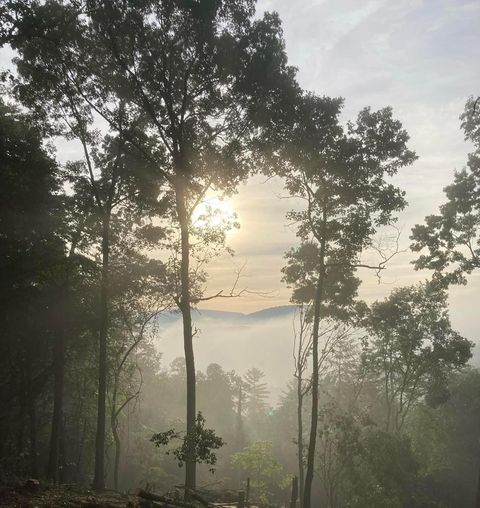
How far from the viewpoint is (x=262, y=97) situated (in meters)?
13.8

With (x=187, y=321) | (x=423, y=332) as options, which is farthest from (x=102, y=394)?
(x=423, y=332)

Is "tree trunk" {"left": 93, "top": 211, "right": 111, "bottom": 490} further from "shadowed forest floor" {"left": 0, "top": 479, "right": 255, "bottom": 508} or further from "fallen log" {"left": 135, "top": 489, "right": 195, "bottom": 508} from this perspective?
"fallen log" {"left": 135, "top": 489, "right": 195, "bottom": 508}

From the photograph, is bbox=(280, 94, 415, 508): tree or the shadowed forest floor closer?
the shadowed forest floor

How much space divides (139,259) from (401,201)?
13365 mm

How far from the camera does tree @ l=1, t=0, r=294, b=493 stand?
469 inches

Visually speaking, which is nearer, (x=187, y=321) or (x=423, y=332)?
(x=187, y=321)

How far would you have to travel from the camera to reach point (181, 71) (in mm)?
12812

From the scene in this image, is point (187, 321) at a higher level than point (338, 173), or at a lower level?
lower

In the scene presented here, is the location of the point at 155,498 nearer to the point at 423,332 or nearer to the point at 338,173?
the point at 338,173

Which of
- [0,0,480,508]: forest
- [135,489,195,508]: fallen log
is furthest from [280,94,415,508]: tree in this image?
[135,489,195,508]: fallen log

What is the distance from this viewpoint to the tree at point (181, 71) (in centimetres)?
1191

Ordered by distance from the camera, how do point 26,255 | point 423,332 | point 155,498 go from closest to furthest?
point 155,498 < point 26,255 < point 423,332

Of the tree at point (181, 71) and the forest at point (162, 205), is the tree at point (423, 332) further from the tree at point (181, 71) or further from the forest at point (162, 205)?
the tree at point (181, 71)

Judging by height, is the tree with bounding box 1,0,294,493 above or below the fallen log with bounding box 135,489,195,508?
above
